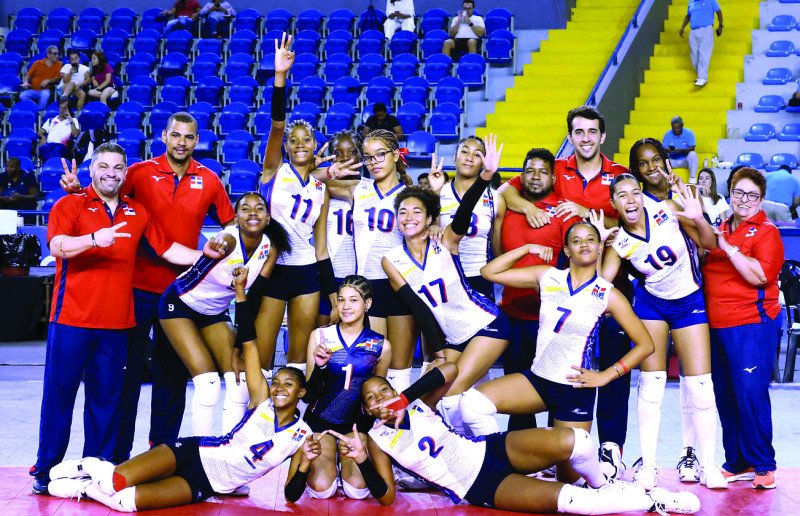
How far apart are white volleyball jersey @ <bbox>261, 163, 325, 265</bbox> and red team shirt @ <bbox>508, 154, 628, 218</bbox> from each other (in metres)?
1.40

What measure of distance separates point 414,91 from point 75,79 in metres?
4.79

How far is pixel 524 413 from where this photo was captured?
5375mm

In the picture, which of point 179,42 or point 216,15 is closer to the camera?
point 179,42

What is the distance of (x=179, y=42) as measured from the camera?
599 inches

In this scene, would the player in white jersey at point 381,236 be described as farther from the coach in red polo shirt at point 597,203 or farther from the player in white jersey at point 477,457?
the coach in red polo shirt at point 597,203

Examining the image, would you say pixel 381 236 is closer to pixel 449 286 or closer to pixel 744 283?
pixel 449 286

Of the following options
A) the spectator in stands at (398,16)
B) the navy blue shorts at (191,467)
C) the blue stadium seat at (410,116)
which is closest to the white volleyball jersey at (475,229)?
the navy blue shorts at (191,467)

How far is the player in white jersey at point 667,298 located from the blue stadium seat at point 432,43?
925cm

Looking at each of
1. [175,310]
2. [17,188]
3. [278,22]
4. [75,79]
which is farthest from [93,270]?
[278,22]

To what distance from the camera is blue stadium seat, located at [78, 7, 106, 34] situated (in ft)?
51.9

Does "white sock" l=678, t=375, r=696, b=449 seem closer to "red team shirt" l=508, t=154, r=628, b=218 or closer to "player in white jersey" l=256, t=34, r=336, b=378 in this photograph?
"red team shirt" l=508, t=154, r=628, b=218

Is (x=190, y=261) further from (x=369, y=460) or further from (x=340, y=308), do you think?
(x=369, y=460)

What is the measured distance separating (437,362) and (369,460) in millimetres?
645

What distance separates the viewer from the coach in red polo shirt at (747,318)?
5.50m
